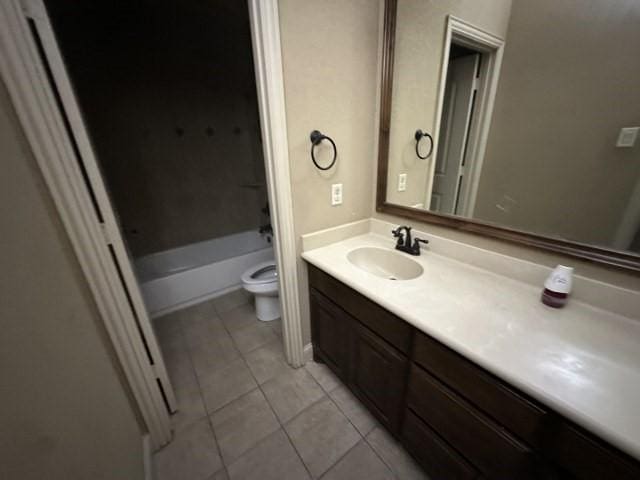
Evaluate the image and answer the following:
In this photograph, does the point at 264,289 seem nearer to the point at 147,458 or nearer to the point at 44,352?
the point at 147,458

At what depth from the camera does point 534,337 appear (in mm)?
716

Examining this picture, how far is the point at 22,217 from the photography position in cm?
65

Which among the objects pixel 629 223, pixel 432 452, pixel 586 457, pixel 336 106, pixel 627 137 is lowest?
pixel 432 452

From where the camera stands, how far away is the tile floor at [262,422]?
1096mm

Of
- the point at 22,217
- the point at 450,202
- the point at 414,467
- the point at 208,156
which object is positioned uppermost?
the point at 208,156

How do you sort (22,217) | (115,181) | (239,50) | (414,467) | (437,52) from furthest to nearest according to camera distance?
1. (239,50)
2. (115,181)
3. (437,52)
4. (414,467)
5. (22,217)

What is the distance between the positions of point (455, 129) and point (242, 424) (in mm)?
1872

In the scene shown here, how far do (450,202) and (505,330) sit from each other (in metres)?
0.68

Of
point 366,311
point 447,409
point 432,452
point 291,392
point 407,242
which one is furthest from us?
point 291,392

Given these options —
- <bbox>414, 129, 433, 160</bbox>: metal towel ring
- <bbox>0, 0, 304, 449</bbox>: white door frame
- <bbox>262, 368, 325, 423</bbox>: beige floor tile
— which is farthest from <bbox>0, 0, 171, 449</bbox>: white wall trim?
<bbox>414, 129, 433, 160</bbox>: metal towel ring

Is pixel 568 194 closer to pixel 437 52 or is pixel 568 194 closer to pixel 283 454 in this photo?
pixel 437 52

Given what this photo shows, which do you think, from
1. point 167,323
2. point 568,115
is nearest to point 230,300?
point 167,323

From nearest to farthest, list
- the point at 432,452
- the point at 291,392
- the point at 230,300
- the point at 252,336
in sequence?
the point at 432,452 < the point at 291,392 < the point at 252,336 < the point at 230,300

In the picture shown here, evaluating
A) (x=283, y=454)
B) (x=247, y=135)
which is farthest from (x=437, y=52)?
(x=247, y=135)
